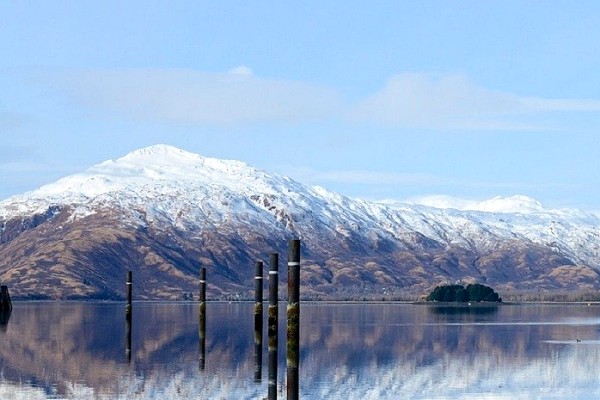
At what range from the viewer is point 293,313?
49844 millimetres

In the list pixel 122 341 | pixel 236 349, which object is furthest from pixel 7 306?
pixel 236 349

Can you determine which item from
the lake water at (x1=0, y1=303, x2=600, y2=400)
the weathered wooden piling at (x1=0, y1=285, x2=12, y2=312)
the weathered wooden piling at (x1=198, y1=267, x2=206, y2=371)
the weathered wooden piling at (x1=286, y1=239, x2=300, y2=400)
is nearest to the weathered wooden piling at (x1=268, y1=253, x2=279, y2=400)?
the lake water at (x1=0, y1=303, x2=600, y2=400)

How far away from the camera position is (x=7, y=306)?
169625 millimetres

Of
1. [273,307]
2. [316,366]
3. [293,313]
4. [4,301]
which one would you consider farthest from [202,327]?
[4,301]

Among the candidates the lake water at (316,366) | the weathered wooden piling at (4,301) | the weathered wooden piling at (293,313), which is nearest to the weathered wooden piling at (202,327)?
the lake water at (316,366)

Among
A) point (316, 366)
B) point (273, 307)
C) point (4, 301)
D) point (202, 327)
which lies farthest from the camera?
point (4, 301)

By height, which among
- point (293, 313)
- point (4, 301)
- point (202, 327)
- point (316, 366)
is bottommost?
point (316, 366)

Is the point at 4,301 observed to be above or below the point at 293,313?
above

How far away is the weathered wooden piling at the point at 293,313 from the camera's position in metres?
47.8

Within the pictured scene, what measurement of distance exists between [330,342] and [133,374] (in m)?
33.8

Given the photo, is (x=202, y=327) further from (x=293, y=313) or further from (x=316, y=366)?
(x=293, y=313)

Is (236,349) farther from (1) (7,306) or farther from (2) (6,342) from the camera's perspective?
(1) (7,306)

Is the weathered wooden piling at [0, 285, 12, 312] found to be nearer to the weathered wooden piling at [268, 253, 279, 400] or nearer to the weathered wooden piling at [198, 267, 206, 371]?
the weathered wooden piling at [198, 267, 206, 371]

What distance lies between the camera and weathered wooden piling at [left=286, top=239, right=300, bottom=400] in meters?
47.8
